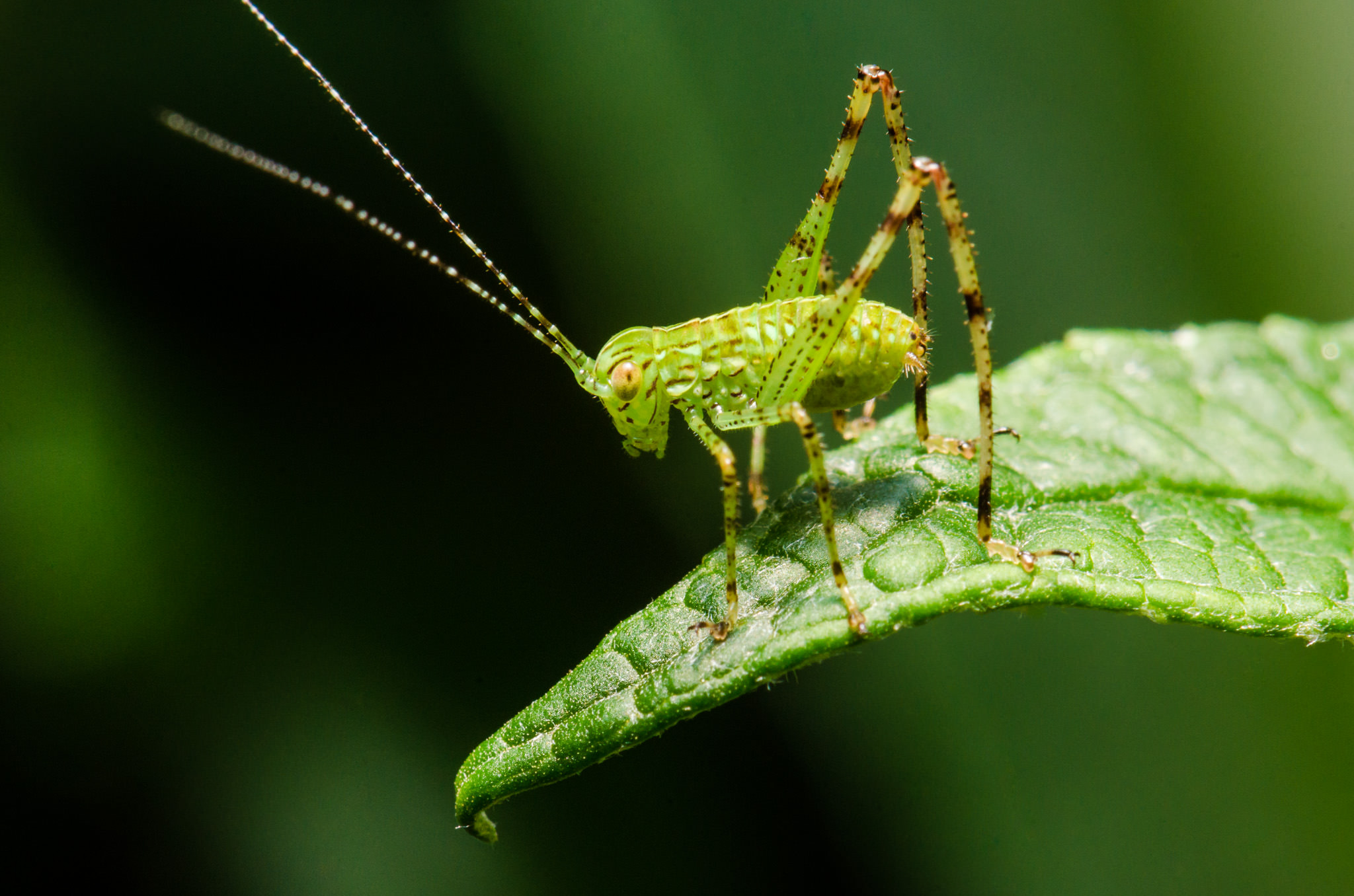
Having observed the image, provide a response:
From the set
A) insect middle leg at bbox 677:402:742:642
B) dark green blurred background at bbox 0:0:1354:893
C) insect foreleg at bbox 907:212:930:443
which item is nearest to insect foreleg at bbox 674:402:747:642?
insect middle leg at bbox 677:402:742:642

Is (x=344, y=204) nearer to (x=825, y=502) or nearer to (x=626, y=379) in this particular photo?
(x=626, y=379)

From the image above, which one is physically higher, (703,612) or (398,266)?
(398,266)

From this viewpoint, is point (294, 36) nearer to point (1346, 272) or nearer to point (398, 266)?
point (398, 266)

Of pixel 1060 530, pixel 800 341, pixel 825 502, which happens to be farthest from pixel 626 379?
pixel 1060 530

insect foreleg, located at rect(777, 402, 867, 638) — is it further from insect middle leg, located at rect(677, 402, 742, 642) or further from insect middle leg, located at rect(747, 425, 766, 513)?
insect middle leg, located at rect(747, 425, 766, 513)

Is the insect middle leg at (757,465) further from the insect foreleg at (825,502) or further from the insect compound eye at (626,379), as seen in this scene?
the insect foreleg at (825,502)

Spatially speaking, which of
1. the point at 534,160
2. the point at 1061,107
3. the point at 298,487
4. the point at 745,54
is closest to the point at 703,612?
the point at 298,487
